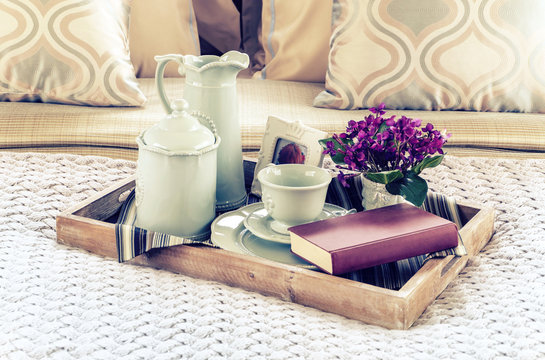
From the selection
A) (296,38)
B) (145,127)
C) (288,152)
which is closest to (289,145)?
(288,152)

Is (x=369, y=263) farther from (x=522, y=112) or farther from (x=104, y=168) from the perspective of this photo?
(x=522, y=112)

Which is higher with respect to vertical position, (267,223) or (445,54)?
(445,54)

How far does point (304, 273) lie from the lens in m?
0.72

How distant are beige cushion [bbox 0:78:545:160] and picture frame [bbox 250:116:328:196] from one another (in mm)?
453

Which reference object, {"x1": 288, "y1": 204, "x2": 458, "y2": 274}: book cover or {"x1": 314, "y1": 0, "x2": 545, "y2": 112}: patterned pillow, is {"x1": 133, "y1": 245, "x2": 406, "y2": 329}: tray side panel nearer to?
{"x1": 288, "y1": 204, "x2": 458, "y2": 274}: book cover

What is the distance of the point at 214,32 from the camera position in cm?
202

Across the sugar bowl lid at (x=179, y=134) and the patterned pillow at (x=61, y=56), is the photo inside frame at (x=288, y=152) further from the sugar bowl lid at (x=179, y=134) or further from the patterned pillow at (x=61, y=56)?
the patterned pillow at (x=61, y=56)

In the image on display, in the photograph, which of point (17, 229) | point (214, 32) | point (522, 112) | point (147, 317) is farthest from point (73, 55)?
point (522, 112)

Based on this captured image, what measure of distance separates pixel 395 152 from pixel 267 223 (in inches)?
8.2

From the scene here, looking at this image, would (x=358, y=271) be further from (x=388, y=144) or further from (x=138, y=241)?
(x=138, y=241)

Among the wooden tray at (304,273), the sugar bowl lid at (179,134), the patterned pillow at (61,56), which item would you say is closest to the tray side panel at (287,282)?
the wooden tray at (304,273)

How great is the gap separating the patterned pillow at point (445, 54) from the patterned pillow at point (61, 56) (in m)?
0.63

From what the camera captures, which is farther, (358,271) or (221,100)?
(221,100)

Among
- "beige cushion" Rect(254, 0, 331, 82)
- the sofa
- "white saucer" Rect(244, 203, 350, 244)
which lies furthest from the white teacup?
"beige cushion" Rect(254, 0, 331, 82)
